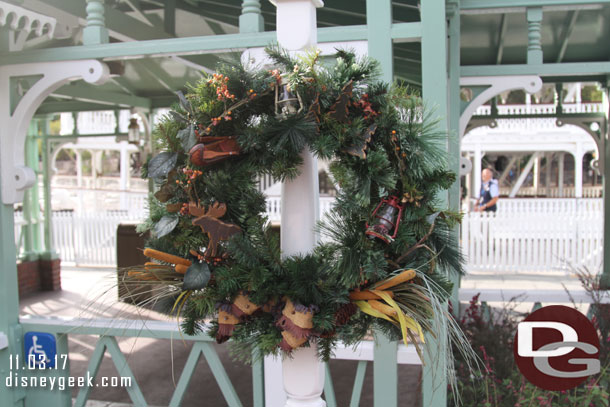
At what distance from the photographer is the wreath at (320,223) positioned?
4.44 feet

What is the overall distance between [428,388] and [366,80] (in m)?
1.76

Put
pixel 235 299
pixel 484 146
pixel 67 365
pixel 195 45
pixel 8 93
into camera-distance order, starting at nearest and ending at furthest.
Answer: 1. pixel 235 299
2. pixel 195 45
3. pixel 8 93
4. pixel 67 365
5. pixel 484 146

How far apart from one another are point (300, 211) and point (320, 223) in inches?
2.6

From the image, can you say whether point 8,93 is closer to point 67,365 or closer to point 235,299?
point 67,365

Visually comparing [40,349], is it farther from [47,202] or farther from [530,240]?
[530,240]

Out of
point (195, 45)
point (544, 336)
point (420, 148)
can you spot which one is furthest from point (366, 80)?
point (544, 336)

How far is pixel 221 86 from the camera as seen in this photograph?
4.64ft

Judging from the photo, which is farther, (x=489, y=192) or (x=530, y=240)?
(x=489, y=192)

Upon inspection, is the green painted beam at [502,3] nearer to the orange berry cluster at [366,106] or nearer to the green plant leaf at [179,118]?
the orange berry cluster at [366,106]

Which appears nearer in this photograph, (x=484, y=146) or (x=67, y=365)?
(x=67, y=365)

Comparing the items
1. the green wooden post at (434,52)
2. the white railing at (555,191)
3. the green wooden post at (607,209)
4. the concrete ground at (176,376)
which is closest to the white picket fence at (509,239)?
the green wooden post at (607,209)

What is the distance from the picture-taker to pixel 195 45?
9.60 feet

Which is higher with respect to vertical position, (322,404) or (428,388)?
(322,404)

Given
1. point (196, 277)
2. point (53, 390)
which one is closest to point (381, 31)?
point (196, 277)
